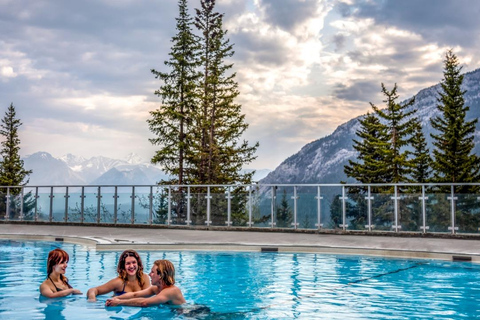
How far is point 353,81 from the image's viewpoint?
7431 cm

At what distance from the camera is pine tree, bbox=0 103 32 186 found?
51.2m

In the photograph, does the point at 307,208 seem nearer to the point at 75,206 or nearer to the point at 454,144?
the point at 75,206

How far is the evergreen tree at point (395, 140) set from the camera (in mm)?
45381

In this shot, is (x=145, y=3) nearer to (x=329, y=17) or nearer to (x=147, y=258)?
(x=329, y=17)

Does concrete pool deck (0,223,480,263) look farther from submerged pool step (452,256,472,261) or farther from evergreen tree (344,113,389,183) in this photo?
evergreen tree (344,113,389,183)

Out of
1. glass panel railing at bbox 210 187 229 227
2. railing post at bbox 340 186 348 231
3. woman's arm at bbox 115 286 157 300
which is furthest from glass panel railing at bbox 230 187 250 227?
woman's arm at bbox 115 286 157 300

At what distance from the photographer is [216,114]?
124 feet

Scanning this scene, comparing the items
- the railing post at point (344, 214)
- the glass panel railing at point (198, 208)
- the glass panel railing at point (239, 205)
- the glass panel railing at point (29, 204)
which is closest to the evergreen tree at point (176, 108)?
the glass panel railing at point (29, 204)

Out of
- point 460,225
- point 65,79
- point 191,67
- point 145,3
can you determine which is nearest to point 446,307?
point 460,225

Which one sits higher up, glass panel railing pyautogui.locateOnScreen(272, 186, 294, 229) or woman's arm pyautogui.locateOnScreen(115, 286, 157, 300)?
glass panel railing pyautogui.locateOnScreen(272, 186, 294, 229)

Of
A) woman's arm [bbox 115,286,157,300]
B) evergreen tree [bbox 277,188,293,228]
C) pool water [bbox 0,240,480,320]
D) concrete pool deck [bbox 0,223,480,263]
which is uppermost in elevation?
evergreen tree [bbox 277,188,293,228]

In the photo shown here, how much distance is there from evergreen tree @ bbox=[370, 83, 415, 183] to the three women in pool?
40.9m

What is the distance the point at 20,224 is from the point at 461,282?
1863 centimetres

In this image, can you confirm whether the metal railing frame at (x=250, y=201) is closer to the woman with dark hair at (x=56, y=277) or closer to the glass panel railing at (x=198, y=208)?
the glass panel railing at (x=198, y=208)
